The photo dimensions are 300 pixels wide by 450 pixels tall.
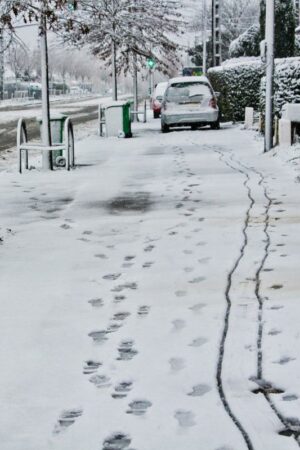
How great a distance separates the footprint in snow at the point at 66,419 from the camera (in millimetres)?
3332

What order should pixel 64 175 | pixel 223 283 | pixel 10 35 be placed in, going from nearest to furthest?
pixel 223 283, pixel 10 35, pixel 64 175

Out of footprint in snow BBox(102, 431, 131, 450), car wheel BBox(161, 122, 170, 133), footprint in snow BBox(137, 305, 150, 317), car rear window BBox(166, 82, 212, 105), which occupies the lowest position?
footprint in snow BBox(102, 431, 131, 450)

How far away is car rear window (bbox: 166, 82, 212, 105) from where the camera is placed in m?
23.0

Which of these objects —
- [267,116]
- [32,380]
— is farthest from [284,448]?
[267,116]

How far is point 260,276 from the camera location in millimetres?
5637

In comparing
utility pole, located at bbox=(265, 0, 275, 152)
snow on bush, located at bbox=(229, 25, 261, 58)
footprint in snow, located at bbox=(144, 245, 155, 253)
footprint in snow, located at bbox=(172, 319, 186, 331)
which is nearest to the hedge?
utility pole, located at bbox=(265, 0, 275, 152)

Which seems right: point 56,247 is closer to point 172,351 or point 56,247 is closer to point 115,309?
point 115,309

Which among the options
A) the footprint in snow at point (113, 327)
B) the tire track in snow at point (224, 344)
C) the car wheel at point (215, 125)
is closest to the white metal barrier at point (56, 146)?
the tire track in snow at point (224, 344)

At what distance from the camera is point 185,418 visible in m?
3.40

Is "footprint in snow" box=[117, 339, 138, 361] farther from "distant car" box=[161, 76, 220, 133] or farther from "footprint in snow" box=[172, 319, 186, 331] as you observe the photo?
"distant car" box=[161, 76, 220, 133]

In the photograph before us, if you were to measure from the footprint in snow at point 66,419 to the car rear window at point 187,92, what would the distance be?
1993cm

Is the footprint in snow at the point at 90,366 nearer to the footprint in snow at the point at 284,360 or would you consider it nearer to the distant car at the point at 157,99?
the footprint in snow at the point at 284,360

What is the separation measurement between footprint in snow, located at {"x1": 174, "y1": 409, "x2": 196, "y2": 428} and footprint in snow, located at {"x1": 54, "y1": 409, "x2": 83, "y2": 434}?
397 mm

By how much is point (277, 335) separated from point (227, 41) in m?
80.9
